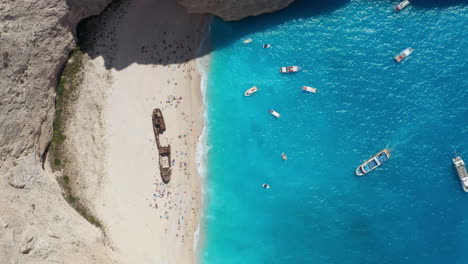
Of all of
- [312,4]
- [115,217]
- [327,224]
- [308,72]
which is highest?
[312,4]

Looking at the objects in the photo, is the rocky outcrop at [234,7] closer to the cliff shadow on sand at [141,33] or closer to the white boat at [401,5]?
the cliff shadow on sand at [141,33]

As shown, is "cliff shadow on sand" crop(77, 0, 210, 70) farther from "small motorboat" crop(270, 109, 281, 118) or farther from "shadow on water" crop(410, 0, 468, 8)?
"shadow on water" crop(410, 0, 468, 8)

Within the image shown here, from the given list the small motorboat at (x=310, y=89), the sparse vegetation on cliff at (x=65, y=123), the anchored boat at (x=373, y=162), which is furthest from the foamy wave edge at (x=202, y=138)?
the anchored boat at (x=373, y=162)

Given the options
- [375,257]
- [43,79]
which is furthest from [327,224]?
[43,79]

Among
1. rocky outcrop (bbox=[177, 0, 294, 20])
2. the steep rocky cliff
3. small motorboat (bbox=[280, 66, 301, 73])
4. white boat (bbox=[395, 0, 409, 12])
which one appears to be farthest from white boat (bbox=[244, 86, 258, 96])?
white boat (bbox=[395, 0, 409, 12])

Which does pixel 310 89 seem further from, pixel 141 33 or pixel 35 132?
pixel 35 132

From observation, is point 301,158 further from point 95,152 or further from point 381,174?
point 95,152

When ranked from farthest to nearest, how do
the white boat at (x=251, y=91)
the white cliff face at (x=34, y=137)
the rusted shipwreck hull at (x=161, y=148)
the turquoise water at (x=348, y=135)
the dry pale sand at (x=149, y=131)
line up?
the white boat at (x=251, y=91) < the rusted shipwreck hull at (x=161, y=148) < the turquoise water at (x=348, y=135) < the dry pale sand at (x=149, y=131) < the white cliff face at (x=34, y=137)
